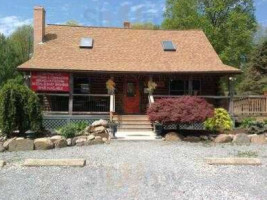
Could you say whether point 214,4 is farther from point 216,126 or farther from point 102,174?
point 102,174

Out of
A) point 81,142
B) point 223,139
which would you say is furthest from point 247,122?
A: point 81,142

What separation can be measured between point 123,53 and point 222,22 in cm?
1732

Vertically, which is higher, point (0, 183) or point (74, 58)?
point (74, 58)

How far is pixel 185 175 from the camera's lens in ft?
31.6

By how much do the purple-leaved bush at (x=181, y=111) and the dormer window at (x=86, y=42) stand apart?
27.0 feet

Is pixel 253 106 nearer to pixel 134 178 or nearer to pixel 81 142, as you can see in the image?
pixel 81 142

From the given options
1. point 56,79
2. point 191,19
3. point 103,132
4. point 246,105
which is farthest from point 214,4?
point 103,132

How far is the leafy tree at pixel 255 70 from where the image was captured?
4059cm

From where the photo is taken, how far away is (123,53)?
76.9 feet

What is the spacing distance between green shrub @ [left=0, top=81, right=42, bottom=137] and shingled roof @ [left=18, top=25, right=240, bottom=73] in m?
5.38

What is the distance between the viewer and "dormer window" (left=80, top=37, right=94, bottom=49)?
23.6 meters

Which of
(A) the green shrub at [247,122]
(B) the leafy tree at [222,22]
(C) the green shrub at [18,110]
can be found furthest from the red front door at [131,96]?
(B) the leafy tree at [222,22]

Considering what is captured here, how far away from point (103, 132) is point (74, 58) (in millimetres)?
7139

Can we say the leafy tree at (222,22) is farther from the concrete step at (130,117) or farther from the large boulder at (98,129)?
the large boulder at (98,129)
